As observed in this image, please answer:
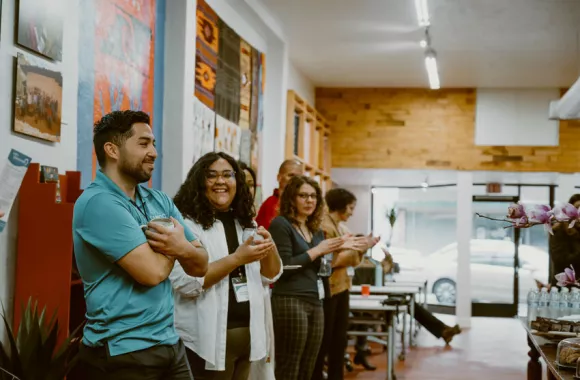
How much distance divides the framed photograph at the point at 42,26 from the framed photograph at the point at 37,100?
0.06m

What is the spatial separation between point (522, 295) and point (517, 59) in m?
5.60

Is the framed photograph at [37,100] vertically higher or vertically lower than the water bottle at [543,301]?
higher

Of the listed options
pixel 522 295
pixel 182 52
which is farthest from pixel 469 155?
pixel 182 52

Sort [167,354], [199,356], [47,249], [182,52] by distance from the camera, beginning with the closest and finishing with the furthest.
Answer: [167,354], [199,356], [47,249], [182,52]

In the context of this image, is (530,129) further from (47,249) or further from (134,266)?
(134,266)

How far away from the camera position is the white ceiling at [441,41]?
7680mm

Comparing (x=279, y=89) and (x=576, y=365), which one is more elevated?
(x=279, y=89)

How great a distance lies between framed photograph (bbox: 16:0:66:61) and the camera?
3422mm

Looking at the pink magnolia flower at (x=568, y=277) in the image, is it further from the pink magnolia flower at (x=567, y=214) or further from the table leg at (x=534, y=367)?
the table leg at (x=534, y=367)

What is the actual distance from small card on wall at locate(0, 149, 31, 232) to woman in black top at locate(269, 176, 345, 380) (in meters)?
1.50

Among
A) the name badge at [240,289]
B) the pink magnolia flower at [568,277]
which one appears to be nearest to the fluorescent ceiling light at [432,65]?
the pink magnolia flower at [568,277]

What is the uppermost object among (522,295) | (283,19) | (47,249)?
(283,19)

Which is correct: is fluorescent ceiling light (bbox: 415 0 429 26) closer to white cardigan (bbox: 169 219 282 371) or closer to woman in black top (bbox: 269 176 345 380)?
woman in black top (bbox: 269 176 345 380)

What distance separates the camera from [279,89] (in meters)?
8.59
